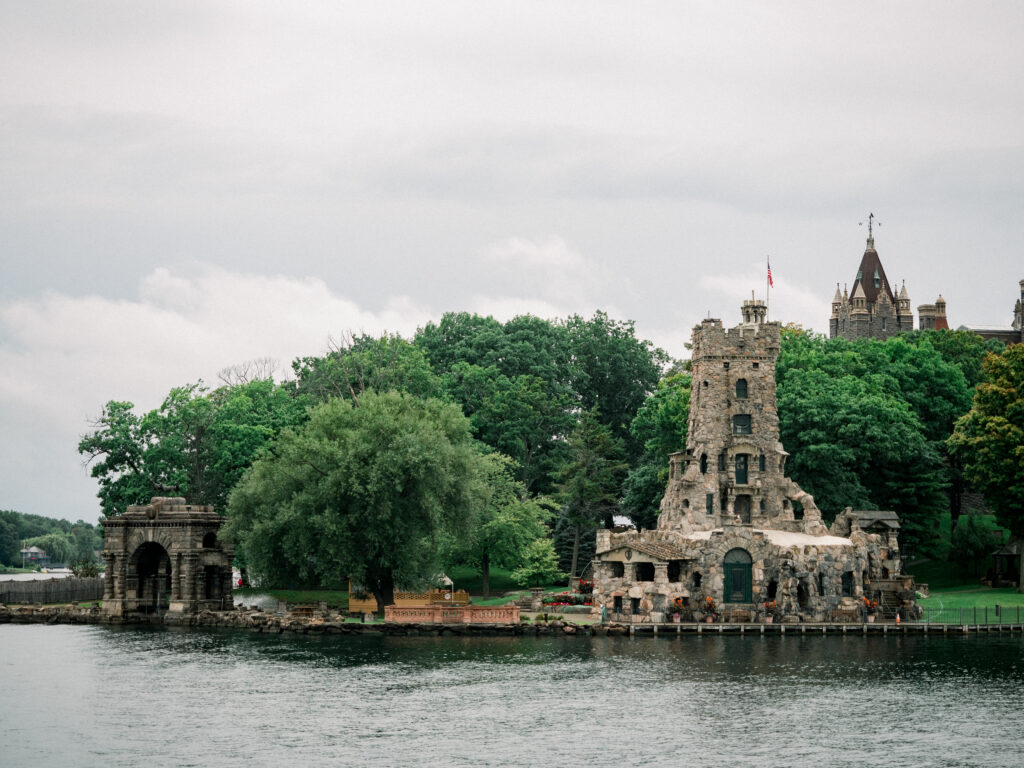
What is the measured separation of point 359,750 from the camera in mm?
45812

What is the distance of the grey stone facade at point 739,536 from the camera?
79.4 m

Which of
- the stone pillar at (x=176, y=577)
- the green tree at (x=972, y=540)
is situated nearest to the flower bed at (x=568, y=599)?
the stone pillar at (x=176, y=577)

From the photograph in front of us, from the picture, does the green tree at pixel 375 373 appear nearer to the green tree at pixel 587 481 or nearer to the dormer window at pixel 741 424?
the green tree at pixel 587 481

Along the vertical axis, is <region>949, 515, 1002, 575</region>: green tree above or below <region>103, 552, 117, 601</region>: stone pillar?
above

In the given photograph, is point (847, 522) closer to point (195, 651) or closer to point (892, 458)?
point (892, 458)

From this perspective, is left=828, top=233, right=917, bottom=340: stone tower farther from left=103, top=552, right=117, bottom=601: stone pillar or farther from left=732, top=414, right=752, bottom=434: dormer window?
left=103, top=552, right=117, bottom=601: stone pillar

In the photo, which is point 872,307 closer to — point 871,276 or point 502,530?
point 871,276

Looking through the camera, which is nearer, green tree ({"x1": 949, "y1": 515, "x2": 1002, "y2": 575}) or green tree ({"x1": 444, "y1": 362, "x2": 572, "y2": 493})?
green tree ({"x1": 949, "y1": 515, "x2": 1002, "y2": 575})

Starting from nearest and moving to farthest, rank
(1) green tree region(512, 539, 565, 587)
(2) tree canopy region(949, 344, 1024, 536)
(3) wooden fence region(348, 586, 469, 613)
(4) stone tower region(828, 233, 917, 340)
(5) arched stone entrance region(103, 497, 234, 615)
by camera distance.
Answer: (3) wooden fence region(348, 586, 469, 613) < (2) tree canopy region(949, 344, 1024, 536) < (5) arched stone entrance region(103, 497, 234, 615) < (1) green tree region(512, 539, 565, 587) < (4) stone tower region(828, 233, 917, 340)

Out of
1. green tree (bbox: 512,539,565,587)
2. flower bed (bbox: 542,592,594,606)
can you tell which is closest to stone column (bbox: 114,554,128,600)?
green tree (bbox: 512,539,565,587)

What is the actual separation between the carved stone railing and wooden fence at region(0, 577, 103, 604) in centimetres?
3220

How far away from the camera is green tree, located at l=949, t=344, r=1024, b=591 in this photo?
87.4 meters

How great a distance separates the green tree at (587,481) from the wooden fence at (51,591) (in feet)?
120

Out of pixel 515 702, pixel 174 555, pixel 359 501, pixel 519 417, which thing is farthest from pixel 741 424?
pixel 174 555
